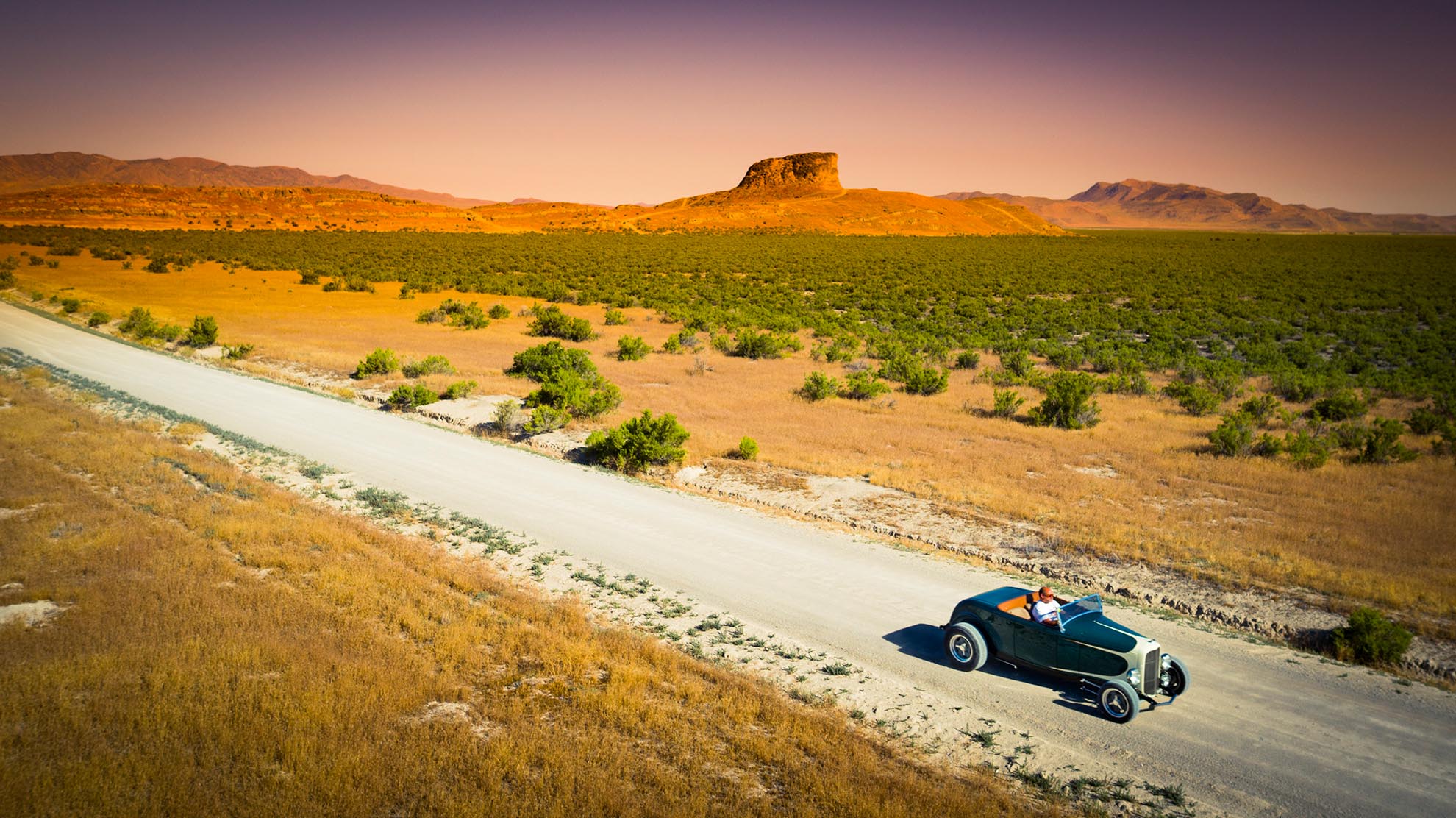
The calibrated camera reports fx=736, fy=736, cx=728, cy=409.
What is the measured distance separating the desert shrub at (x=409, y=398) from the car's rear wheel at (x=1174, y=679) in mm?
20255

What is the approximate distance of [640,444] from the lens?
1695cm

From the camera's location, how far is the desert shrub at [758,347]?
112ft

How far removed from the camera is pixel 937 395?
26688mm

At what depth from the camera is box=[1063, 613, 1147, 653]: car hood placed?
8.02 metres

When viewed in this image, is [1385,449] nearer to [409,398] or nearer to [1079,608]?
[1079,608]

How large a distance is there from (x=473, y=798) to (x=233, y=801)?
1888mm

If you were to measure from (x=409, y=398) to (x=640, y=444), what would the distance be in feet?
31.0

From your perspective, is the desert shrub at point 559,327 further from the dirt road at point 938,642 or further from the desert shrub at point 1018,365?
the desert shrub at point 1018,365

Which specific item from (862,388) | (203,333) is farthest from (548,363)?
(203,333)

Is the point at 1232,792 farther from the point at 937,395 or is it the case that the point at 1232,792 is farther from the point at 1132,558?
the point at 937,395

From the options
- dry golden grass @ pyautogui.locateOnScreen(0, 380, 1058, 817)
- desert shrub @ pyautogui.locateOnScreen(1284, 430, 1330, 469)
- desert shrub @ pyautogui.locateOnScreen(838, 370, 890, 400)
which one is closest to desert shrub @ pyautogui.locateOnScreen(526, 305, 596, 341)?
desert shrub @ pyautogui.locateOnScreen(838, 370, 890, 400)

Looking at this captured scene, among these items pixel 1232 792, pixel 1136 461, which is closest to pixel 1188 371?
pixel 1136 461

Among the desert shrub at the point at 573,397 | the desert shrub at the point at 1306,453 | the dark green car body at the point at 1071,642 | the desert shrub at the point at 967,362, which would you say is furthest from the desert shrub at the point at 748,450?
the desert shrub at the point at 967,362

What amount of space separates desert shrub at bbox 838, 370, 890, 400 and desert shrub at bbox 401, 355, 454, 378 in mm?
14575
